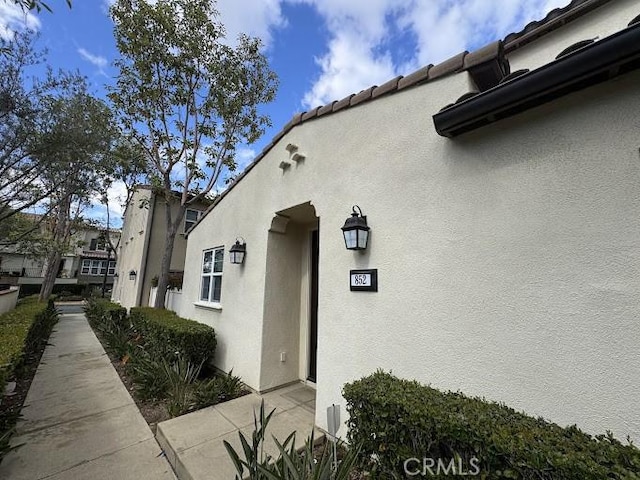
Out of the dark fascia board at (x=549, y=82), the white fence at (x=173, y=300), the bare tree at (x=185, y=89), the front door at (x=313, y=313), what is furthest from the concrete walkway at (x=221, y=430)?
the bare tree at (x=185, y=89)

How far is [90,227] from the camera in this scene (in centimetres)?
2042

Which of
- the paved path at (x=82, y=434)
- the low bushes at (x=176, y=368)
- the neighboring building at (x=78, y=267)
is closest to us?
the paved path at (x=82, y=434)

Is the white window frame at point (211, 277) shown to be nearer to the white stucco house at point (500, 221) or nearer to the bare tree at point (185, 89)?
the white stucco house at point (500, 221)

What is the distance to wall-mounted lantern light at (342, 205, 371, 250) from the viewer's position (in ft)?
11.9

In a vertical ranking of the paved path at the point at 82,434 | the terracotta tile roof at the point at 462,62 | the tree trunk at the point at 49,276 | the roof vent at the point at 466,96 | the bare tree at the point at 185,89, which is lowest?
the paved path at the point at 82,434

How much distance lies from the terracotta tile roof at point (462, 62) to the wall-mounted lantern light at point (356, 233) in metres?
1.81

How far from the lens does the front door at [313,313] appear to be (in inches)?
225

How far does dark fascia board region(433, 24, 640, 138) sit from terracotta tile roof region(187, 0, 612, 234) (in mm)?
664

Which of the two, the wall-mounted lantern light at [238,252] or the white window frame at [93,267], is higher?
the white window frame at [93,267]

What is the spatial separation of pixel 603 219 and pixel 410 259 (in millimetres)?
1621

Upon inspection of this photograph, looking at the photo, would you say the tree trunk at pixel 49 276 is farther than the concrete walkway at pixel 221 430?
Yes

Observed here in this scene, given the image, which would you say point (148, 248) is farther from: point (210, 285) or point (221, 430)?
point (221, 430)

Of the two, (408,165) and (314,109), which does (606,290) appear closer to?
(408,165)

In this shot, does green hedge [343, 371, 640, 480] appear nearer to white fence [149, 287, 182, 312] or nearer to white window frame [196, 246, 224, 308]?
white window frame [196, 246, 224, 308]
